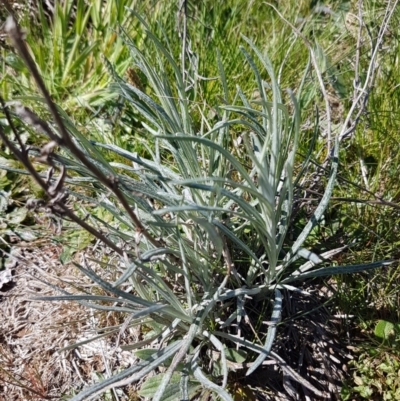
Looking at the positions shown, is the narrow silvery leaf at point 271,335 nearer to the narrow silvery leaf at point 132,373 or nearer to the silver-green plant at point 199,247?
the silver-green plant at point 199,247

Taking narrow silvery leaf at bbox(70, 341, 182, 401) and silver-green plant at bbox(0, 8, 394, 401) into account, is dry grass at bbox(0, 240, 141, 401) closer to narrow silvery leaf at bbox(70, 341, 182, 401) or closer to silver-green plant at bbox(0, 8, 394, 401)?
silver-green plant at bbox(0, 8, 394, 401)

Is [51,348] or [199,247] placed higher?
[199,247]

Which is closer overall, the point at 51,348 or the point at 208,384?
the point at 208,384

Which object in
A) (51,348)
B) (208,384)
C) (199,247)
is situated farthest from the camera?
(51,348)

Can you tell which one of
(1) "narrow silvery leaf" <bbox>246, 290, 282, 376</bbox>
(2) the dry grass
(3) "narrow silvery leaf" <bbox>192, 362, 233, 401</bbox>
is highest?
(1) "narrow silvery leaf" <bbox>246, 290, 282, 376</bbox>

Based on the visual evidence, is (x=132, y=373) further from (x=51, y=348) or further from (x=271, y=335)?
(x=51, y=348)

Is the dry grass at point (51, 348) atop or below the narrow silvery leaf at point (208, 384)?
below

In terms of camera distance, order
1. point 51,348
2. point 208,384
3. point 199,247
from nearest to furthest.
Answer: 1. point 208,384
2. point 199,247
3. point 51,348

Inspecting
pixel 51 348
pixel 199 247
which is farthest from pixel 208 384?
pixel 51 348

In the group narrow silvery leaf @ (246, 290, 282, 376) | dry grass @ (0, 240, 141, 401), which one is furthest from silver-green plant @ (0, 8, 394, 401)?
dry grass @ (0, 240, 141, 401)

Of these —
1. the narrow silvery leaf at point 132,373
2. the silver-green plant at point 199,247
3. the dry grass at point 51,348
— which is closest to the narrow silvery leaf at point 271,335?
the silver-green plant at point 199,247

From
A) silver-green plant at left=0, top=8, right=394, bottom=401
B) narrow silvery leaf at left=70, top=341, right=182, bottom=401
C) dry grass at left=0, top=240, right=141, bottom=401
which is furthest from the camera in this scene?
dry grass at left=0, top=240, right=141, bottom=401

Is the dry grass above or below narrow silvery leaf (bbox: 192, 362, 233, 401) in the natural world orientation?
below

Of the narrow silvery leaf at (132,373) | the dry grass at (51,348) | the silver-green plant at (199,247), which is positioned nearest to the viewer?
the narrow silvery leaf at (132,373)
